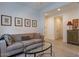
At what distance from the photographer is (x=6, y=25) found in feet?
5.49

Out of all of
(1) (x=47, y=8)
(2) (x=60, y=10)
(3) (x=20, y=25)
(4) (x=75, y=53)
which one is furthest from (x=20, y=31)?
(4) (x=75, y=53)

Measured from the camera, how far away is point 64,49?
1.90 metres

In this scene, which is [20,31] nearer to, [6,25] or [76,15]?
[6,25]

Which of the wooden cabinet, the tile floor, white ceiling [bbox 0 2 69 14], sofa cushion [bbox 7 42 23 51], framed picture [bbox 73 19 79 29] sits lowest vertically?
the tile floor

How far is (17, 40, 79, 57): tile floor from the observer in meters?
Answer: 1.67

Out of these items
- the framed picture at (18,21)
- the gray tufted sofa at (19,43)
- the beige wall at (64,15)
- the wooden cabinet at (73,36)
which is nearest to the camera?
the gray tufted sofa at (19,43)

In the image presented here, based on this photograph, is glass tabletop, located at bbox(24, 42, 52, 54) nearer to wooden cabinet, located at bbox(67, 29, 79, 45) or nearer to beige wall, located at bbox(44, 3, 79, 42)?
beige wall, located at bbox(44, 3, 79, 42)

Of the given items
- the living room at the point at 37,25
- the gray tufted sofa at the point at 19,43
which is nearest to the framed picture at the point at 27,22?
the living room at the point at 37,25

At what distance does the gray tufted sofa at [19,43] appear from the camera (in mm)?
1611

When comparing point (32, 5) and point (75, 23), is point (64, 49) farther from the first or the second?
point (32, 5)

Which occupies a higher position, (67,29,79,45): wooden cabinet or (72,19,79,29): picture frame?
(72,19,79,29): picture frame

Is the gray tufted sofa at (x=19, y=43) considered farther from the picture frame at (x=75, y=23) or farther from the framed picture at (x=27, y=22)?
the picture frame at (x=75, y=23)

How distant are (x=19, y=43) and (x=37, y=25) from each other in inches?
19.6

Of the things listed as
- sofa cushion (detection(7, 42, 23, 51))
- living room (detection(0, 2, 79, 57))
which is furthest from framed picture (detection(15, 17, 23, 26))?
sofa cushion (detection(7, 42, 23, 51))
